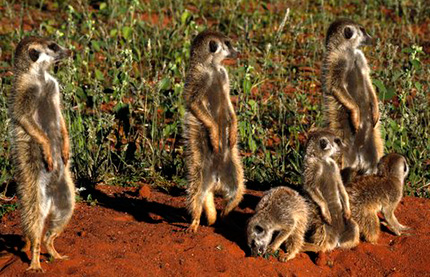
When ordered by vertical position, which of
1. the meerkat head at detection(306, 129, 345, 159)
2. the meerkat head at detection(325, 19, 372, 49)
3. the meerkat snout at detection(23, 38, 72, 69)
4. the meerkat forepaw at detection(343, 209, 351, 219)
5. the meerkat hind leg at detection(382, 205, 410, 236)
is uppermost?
the meerkat snout at detection(23, 38, 72, 69)

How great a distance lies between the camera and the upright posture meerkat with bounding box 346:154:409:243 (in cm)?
656

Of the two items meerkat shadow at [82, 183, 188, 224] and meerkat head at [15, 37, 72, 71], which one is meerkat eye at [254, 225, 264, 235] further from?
meerkat head at [15, 37, 72, 71]

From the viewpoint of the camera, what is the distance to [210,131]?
6.53 m

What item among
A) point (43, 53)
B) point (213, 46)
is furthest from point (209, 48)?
point (43, 53)

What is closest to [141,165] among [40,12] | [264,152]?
[264,152]

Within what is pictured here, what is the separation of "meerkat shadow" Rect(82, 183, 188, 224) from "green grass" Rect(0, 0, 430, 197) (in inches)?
11.5

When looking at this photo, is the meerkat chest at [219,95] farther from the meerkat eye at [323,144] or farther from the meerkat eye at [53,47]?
the meerkat eye at [53,47]

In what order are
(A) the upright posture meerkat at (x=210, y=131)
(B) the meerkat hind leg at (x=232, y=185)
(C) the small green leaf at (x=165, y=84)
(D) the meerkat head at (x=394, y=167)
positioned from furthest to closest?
(C) the small green leaf at (x=165, y=84) → (D) the meerkat head at (x=394, y=167) → (B) the meerkat hind leg at (x=232, y=185) → (A) the upright posture meerkat at (x=210, y=131)

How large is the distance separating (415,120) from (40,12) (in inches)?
261

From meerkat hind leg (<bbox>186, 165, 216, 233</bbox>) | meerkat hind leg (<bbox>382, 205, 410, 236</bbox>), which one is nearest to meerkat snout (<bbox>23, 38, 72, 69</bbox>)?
meerkat hind leg (<bbox>186, 165, 216, 233</bbox>)

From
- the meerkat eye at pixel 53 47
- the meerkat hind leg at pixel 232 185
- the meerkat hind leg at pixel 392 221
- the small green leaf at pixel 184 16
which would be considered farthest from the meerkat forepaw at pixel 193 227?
the small green leaf at pixel 184 16

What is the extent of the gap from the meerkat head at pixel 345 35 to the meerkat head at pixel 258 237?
2.29m

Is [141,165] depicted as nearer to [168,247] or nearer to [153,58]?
[168,247]

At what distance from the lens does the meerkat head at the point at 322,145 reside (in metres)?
6.42
